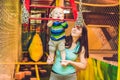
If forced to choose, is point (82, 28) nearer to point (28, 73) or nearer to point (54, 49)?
point (54, 49)

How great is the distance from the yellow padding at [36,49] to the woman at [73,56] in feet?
1.46

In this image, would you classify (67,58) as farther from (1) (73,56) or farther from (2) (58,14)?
(2) (58,14)

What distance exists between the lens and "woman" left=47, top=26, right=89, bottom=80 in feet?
3.89

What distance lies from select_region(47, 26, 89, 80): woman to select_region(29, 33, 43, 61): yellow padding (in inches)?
17.6

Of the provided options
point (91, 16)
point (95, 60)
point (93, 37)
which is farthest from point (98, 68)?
point (91, 16)

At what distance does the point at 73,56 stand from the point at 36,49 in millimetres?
494

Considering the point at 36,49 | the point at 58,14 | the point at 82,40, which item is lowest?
the point at 36,49

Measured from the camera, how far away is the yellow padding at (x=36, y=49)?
5.40 ft

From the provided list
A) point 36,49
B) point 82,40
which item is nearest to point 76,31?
point 82,40

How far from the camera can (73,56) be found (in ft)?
3.92

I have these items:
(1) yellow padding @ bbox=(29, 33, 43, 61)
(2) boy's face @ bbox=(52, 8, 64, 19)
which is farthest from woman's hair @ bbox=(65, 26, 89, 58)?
(1) yellow padding @ bbox=(29, 33, 43, 61)

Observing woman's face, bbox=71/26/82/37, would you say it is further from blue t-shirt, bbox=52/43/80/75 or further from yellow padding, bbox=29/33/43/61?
yellow padding, bbox=29/33/43/61

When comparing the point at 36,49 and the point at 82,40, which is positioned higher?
the point at 82,40

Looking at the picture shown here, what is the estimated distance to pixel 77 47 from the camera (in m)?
1.20
